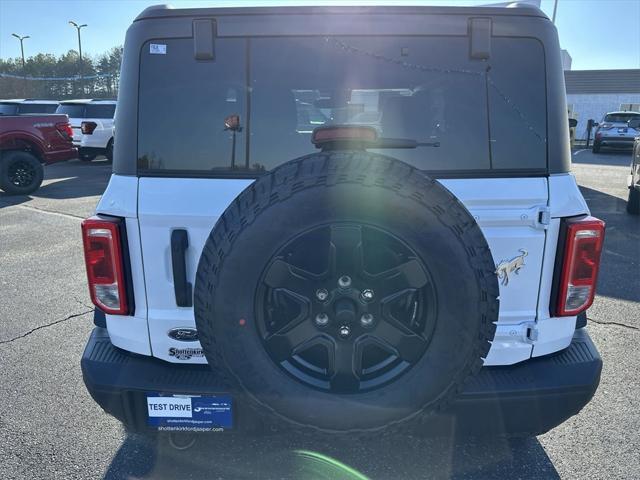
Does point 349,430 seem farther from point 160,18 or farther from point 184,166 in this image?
point 160,18

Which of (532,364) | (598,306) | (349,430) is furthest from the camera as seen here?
(598,306)

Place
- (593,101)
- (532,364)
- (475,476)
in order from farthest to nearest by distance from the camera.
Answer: (593,101) → (475,476) → (532,364)

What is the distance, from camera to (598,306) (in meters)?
4.45

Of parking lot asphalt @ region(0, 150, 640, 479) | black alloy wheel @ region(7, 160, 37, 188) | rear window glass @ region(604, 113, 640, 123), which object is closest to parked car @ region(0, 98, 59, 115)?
black alloy wheel @ region(7, 160, 37, 188)

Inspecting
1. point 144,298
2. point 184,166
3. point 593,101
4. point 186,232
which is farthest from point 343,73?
point 593,101

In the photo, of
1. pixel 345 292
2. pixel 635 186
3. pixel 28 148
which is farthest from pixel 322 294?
pixel 28 148

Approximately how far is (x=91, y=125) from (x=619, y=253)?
45.0 feet

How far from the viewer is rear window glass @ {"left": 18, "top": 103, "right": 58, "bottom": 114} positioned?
50.2ft

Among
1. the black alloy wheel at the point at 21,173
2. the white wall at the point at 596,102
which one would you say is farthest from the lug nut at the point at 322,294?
the white wall at the point at 596,102

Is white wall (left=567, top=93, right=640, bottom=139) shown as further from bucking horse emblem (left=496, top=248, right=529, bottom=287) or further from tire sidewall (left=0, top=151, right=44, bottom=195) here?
bucking horse emblem (left=496, top=248, right=529, bottom=287)

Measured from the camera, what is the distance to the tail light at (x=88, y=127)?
14352 millimetres

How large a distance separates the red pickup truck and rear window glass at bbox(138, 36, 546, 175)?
9707mm

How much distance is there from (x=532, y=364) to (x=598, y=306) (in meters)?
2.85

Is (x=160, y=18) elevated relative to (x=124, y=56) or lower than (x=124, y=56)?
elevated
